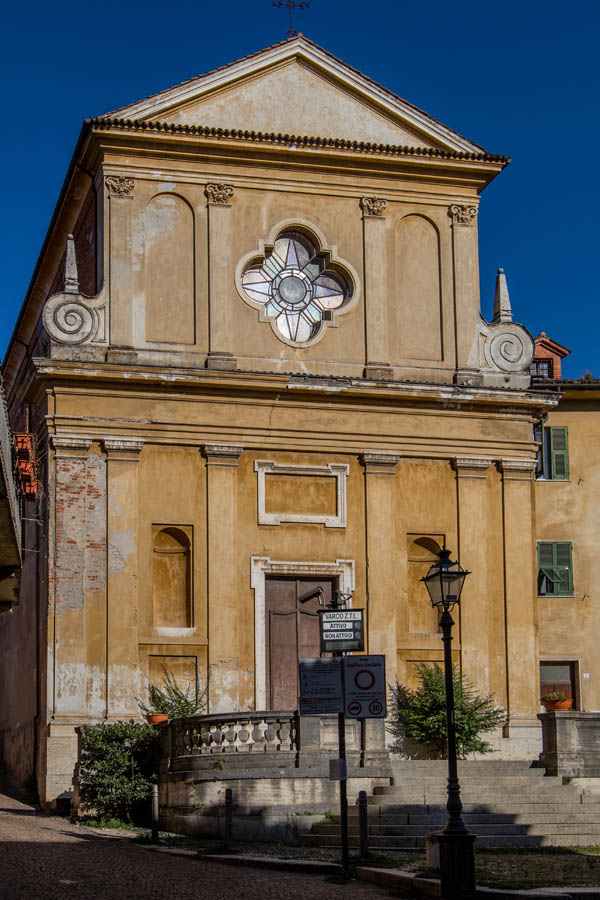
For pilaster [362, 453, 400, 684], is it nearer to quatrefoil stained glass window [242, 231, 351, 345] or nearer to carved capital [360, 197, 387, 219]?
quatrefoil stained glass window [242, 231, 351, 345]

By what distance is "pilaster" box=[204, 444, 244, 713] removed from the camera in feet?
88.8

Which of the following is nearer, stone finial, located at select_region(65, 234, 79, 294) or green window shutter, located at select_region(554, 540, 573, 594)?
stone finial, located at select_region(65, 234, 79, 294)

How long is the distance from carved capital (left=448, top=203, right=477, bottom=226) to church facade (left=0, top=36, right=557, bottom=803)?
0.04 m

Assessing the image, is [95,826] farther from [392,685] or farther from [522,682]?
[522,682]

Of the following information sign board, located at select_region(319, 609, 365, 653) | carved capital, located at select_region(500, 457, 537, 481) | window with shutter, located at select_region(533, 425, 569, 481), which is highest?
window with shutter, located at select_region(533, 425, 569, 481)

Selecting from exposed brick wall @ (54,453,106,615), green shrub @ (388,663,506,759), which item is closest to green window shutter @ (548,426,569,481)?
green shrub @ (388,663,506,759)

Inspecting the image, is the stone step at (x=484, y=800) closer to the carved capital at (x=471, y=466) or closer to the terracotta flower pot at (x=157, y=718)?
the terracotta flower pot at (x=157, y=718)

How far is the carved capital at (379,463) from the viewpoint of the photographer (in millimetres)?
28688

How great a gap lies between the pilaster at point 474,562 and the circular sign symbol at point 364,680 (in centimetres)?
1122

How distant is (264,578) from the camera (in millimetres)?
27984

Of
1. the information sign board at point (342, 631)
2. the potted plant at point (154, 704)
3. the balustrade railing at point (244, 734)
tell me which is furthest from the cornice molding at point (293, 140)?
the information sign board at point (342, 631)

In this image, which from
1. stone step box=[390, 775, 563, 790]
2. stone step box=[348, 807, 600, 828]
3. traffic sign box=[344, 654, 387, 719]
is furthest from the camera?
stone step box=[390, 775, 563, 790]

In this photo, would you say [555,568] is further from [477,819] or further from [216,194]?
[477,819]

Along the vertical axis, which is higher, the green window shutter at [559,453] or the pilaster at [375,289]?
the pilaster at [375,289]
